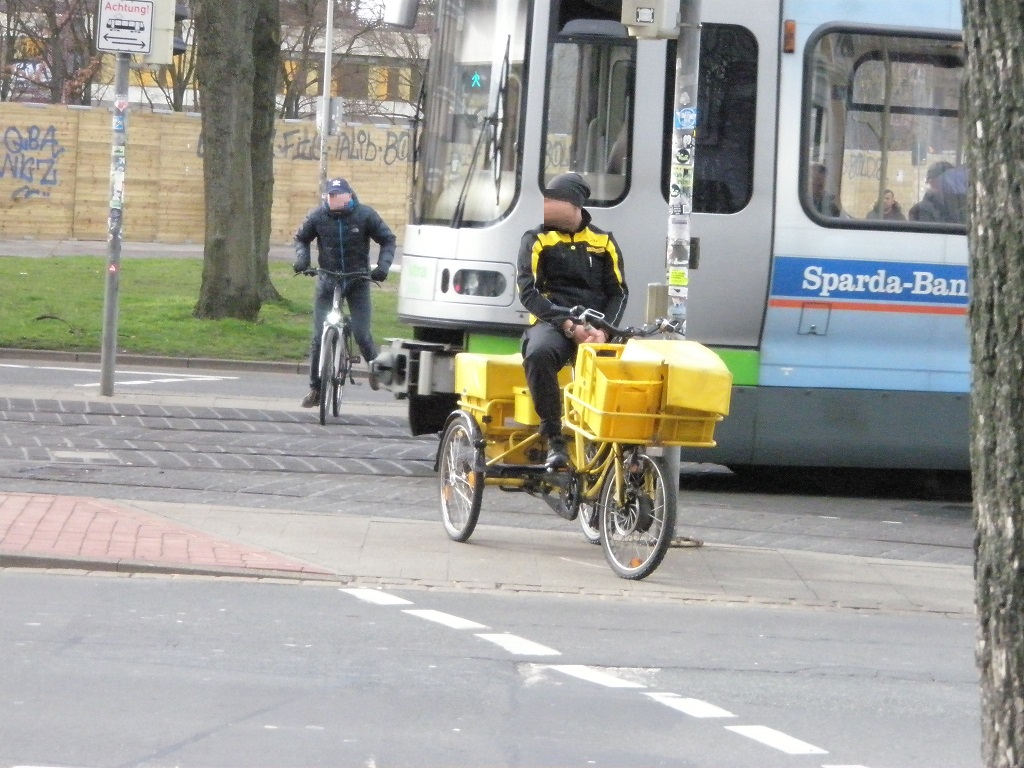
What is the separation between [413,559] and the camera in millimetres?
8031

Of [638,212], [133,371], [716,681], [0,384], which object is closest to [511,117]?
[638,212]

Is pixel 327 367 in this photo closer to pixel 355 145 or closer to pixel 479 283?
pixel 479 283

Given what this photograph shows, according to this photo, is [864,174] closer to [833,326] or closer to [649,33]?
[833,326]

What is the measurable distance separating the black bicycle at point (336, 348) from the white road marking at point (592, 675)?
22.9ft

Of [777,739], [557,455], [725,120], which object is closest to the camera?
[777,739]

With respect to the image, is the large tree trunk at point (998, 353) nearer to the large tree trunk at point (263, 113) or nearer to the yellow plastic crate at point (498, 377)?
the yellow plastic crate at point (498, 377)

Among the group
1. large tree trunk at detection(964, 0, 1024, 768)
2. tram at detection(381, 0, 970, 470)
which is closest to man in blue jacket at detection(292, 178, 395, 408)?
tram at detection(381, 0, 970, 470)

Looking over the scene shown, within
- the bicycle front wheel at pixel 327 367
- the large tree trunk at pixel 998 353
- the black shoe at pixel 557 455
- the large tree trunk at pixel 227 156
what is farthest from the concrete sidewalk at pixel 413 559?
the large tree trunk at pixel 227 156

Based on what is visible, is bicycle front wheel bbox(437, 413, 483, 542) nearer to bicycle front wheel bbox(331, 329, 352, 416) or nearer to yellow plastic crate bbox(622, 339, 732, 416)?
yellow plastic crate bbox(622, 339, 732, 416)

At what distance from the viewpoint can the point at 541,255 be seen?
831 centimetres

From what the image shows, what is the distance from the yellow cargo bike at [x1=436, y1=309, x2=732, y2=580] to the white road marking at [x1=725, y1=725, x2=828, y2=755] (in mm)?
2144

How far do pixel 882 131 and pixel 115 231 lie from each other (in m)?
6.29

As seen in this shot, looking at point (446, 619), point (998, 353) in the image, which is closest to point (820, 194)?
point (446, 619)

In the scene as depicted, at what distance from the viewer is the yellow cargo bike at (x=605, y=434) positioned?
753 centimetres
